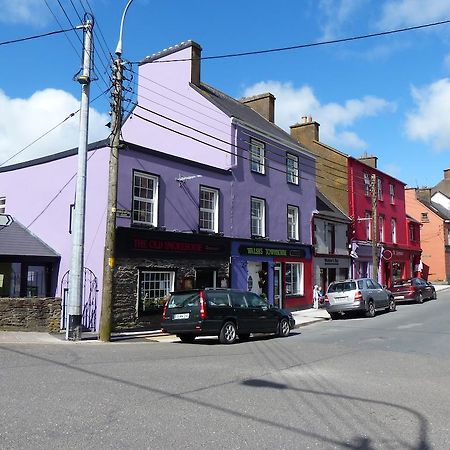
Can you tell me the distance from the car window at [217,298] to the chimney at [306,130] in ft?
71.0

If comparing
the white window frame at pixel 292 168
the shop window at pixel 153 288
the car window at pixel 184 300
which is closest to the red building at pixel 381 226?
the white window frame at pixel 292 168

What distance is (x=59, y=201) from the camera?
62.2 ft

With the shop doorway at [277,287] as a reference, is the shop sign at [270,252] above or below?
Answer: above

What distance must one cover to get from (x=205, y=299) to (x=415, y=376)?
6.44 metres

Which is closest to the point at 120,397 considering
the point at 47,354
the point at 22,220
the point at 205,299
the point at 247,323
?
the point at 47,354

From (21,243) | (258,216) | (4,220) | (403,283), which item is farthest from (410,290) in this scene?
(4,220)

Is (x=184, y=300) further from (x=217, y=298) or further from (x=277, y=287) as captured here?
(x=277, y=287)

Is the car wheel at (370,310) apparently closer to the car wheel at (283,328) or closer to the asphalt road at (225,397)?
the car wheel at (283,328)

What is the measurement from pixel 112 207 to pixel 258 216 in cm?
1021

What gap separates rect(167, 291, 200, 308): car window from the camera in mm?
14234

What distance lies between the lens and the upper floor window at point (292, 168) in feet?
86.0

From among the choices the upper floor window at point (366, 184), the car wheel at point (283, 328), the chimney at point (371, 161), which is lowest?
the car wheel at point (283, 328)

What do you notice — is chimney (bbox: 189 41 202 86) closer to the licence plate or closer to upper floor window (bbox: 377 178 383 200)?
the licence plate

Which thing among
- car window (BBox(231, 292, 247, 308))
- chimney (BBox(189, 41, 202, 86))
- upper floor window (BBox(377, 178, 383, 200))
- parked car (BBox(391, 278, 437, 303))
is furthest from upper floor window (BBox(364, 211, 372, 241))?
car window (BBox(231, 292, 247, 308))
